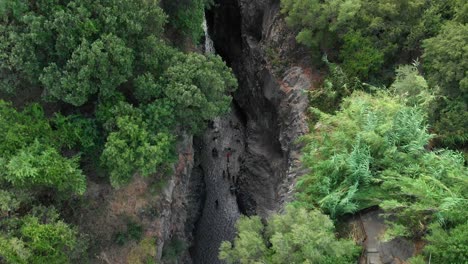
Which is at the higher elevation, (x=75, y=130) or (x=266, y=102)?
(x=266, y=102)

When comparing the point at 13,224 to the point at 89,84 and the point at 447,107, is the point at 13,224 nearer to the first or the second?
the point at 89,84

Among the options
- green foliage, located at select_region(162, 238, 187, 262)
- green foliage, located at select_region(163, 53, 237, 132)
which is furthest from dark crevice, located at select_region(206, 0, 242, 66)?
green foliage, located at select_region(162, 238, 187, 262)

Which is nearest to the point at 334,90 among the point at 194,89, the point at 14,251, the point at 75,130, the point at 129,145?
the point at 194,89

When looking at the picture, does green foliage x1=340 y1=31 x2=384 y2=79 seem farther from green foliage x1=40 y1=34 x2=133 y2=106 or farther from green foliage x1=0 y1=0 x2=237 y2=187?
green foliage x1=40 y1=34 x2=133 y2=106

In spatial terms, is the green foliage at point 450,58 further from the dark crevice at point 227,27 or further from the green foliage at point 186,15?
the dark crevice at point 227,27

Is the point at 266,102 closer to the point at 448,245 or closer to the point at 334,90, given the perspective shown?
the point at 334,90

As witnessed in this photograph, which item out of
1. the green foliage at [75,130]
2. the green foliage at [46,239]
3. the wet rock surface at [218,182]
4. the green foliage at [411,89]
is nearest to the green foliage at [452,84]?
the green foliage at [411,89]
